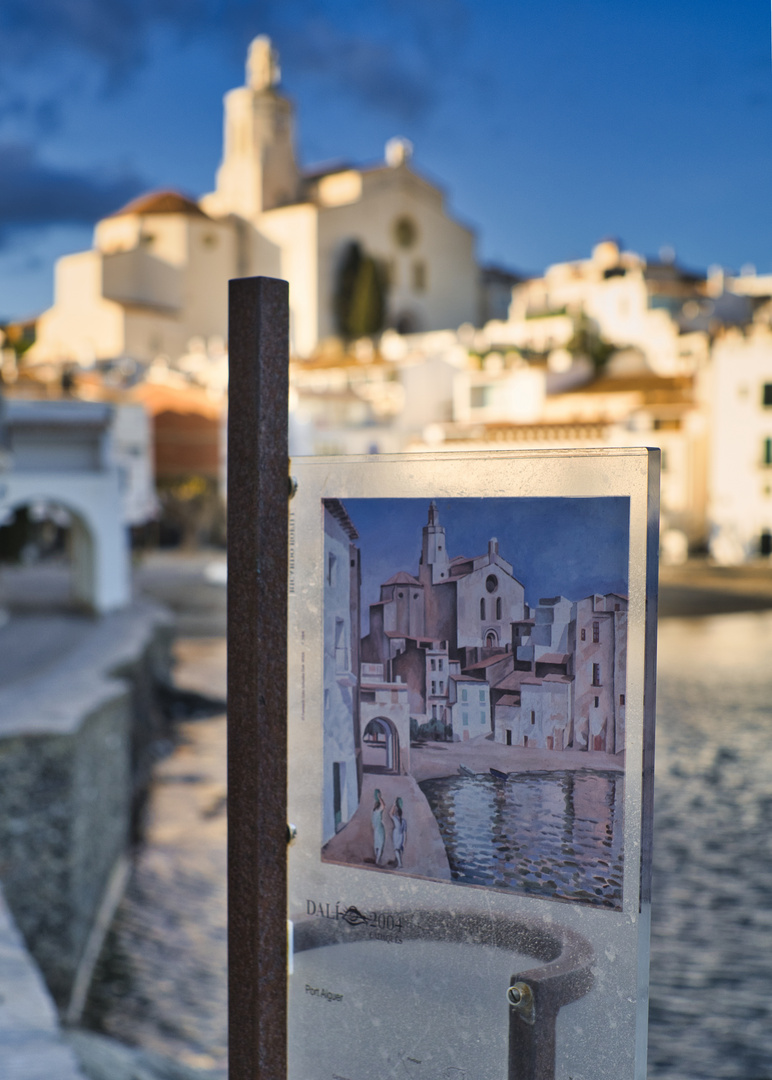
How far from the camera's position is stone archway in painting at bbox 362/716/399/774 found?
156 cm

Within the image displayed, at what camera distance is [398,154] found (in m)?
34.3

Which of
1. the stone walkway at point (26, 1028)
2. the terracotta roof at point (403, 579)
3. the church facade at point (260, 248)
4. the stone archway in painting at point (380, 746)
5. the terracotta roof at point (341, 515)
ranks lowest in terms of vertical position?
the stone walkway at point (26, 1028)

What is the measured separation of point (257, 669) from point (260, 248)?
Answer: 111 feet

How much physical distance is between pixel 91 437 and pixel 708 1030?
25.2 ft

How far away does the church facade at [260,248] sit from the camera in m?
31.1

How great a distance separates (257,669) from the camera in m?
1.57

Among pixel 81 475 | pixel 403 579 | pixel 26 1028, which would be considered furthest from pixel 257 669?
pixel 81 475

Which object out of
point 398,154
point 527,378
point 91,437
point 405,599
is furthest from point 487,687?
point 398,154

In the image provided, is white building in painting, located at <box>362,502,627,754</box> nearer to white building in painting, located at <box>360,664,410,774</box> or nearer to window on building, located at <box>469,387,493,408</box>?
white building in painting, located at <box>360,664,410,774</box>

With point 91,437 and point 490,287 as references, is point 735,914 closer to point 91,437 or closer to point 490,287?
point 91,437

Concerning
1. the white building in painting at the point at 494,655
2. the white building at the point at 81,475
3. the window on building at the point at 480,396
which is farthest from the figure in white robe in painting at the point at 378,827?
the window on building at the point at 480,396

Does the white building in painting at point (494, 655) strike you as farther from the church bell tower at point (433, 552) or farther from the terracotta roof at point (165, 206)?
the terracotta roof at point (165, 206)

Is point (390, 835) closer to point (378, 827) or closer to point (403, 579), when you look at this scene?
point (378, 827)

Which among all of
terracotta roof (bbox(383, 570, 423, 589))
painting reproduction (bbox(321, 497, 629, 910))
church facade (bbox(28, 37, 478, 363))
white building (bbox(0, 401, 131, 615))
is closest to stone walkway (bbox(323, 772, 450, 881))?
painting reproduction (bbox(321, 497, 629, 910))
